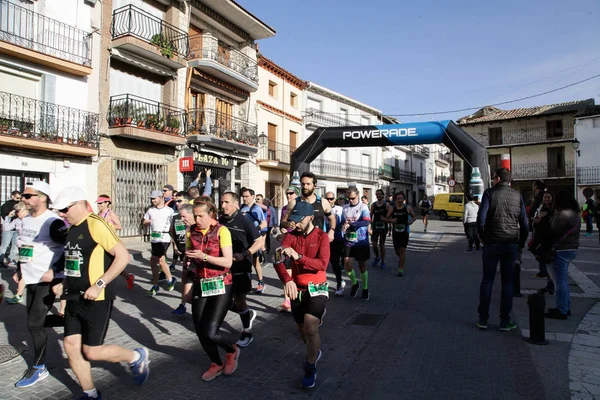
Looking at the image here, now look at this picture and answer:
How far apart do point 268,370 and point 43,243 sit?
7.86 ft

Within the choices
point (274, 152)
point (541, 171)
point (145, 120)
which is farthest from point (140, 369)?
point (541, 171)

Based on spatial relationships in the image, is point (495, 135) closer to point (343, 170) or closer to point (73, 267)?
point (343, 170)

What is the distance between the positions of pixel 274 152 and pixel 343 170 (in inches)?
434

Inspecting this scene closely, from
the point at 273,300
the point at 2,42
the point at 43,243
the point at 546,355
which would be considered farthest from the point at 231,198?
the point at 2,42

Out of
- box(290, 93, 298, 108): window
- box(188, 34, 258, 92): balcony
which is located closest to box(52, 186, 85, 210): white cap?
box(188, 34, 258, 92): balcony

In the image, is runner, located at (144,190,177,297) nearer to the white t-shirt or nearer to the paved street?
the white t-shirt

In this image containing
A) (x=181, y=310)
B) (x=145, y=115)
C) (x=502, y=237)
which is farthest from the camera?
(x=145, y=115)

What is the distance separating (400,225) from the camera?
9117 millimetres

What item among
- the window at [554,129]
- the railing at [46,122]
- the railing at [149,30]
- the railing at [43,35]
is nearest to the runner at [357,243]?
the railing at [46,122]

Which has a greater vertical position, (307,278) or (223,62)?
(223,62)

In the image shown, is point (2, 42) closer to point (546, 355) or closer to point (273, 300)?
point (273, 300)

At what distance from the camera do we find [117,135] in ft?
49.6

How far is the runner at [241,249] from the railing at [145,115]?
11708mm

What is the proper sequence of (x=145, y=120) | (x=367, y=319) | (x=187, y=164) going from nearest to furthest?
1. (x=367, y=319)
2. (x=145, y=120)
3. (x=187, y=164)
